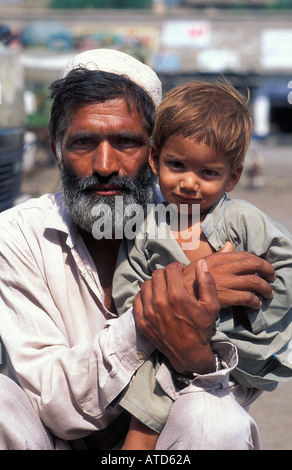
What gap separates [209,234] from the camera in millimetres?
2328

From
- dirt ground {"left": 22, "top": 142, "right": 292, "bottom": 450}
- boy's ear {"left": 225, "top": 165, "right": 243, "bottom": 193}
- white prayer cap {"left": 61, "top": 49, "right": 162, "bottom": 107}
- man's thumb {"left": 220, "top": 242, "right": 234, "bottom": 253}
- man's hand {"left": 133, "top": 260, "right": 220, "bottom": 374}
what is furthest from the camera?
dirt ground {"left": 22, "top": 142, "right": 292, "bottom": 450}

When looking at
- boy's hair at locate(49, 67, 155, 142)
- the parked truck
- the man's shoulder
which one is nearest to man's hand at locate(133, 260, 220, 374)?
the man's shoulder

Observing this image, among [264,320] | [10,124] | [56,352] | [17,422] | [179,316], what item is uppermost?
[179,316]

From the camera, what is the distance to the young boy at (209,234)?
86.3 inches

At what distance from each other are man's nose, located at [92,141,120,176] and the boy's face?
0.18 m

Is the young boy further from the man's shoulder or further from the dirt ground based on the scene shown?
the dirt ground

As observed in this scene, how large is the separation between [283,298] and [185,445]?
57 cm

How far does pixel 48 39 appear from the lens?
2917 cm

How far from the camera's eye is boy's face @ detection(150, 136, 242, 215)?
228 cm

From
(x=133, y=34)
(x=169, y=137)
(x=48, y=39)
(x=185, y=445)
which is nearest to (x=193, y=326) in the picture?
(x=185, y=445)

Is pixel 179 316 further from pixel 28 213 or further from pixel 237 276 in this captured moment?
pixel 28 213

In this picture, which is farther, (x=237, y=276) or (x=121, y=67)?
(x=121, y=67)

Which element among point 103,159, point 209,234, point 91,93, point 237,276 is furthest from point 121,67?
point 237,276

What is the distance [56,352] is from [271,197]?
12350mm
